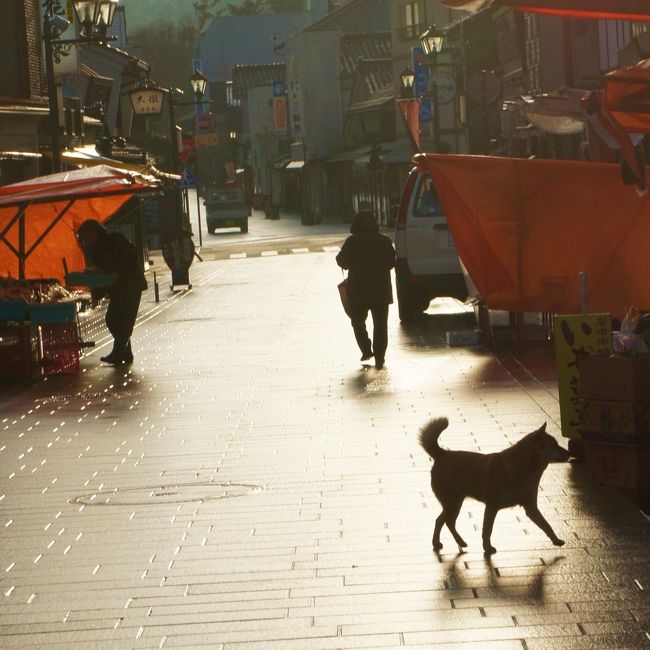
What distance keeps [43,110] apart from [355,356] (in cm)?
1686

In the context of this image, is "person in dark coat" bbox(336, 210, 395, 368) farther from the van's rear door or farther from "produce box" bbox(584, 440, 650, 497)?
"produce box" bbox(584, 440, 650, 497)

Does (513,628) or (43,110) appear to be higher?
(43,110)

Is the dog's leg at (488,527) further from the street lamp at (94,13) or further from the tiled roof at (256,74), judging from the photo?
the tiled roof at (256,74)

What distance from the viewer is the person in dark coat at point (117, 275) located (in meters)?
18.3

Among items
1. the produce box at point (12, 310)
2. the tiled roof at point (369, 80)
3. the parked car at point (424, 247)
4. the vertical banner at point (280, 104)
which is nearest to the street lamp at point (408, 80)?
the tiled roof at point (369, 80)

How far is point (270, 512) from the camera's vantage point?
9172 mm

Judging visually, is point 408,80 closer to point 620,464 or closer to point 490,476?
point 620,464

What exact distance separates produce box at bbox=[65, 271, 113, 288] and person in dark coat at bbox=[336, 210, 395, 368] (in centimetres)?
286

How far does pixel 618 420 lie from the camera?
9.03 m

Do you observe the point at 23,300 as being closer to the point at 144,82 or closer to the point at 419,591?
the point at 419,591

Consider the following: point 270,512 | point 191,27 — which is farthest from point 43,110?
point 191,27

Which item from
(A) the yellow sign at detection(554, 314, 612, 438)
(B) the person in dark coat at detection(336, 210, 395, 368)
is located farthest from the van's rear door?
(A) the yellow sign at detection(554, 314, 612, 438)

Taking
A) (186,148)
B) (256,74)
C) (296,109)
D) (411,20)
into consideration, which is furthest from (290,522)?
(256,74)

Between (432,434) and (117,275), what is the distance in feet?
36.6
